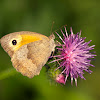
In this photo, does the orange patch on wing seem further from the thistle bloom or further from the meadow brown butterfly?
the thistle bloom

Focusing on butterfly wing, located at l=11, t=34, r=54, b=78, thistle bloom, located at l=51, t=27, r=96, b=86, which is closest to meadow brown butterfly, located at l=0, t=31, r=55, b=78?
butterfly wing, located at l=11, t=34, r=54, b=78

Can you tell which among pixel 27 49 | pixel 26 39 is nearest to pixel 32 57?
pixel 27 49

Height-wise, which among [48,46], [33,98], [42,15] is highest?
[42,15]

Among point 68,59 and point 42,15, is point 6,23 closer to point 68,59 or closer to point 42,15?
point 42,15

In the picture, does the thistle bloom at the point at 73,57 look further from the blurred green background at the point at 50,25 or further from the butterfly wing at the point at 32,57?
the blurred green background at the point at 50,25

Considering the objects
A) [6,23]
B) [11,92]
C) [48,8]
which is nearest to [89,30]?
[48,8]

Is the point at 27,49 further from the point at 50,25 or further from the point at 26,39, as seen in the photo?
the point at 50,25
